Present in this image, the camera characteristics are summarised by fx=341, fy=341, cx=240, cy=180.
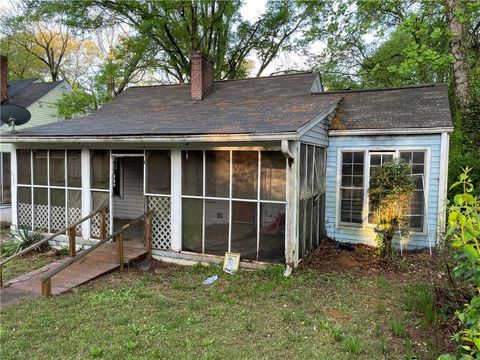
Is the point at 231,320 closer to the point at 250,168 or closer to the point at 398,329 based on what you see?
the point at 398,329

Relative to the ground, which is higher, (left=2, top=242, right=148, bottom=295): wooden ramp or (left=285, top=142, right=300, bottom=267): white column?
(left=285, top=142, right=300, bottom=267): white column

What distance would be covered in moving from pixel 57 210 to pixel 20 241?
1.19 metres

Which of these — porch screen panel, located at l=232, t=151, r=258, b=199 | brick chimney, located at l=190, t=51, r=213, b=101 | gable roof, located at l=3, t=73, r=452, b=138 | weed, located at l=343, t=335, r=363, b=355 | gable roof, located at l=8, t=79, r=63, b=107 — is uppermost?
gable roof, located at l=8, t=79, r=63, b=107

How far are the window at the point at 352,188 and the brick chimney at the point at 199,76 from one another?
5.32 m

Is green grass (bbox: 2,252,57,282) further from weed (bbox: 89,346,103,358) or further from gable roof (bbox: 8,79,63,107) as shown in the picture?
gable roof (bbox: 8,79,63,107)

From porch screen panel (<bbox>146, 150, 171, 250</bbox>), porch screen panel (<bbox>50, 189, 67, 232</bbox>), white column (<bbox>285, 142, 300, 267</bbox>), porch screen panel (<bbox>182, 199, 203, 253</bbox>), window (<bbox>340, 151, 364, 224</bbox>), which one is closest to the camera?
white column (<bbox>285, 142, 300, 267</bbox>)

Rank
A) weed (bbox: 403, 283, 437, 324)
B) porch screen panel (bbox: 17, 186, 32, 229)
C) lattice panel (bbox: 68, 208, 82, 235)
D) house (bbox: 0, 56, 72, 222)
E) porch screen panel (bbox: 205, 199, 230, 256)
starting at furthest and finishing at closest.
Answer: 1. house (bbox: 0, 56, 72, 222)
2. porch screen panel (bbox: 17, 186, 32, 229)
3. lattice panel (bbox: 68, 208, 82, 235)
4. porch screen panel (bbox: 205, 199, 230, 256)
5. weed (bbox: 403, 283, 437, 324)

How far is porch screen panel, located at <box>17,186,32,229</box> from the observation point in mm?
9281

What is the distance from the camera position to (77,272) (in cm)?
670

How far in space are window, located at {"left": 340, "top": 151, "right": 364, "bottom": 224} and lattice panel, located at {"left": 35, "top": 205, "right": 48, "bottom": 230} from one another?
25.4 ft

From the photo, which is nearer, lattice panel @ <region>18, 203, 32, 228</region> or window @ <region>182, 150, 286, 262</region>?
window @ <region>182, 150, 286, 262</region>

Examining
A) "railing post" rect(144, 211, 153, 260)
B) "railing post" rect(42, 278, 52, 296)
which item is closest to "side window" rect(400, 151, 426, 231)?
"railing post" rect(144, 211, 153, 260)

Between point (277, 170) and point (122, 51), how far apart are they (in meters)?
13.8

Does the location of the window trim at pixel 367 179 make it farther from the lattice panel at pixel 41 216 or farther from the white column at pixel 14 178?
the white column at pixel 14 178
